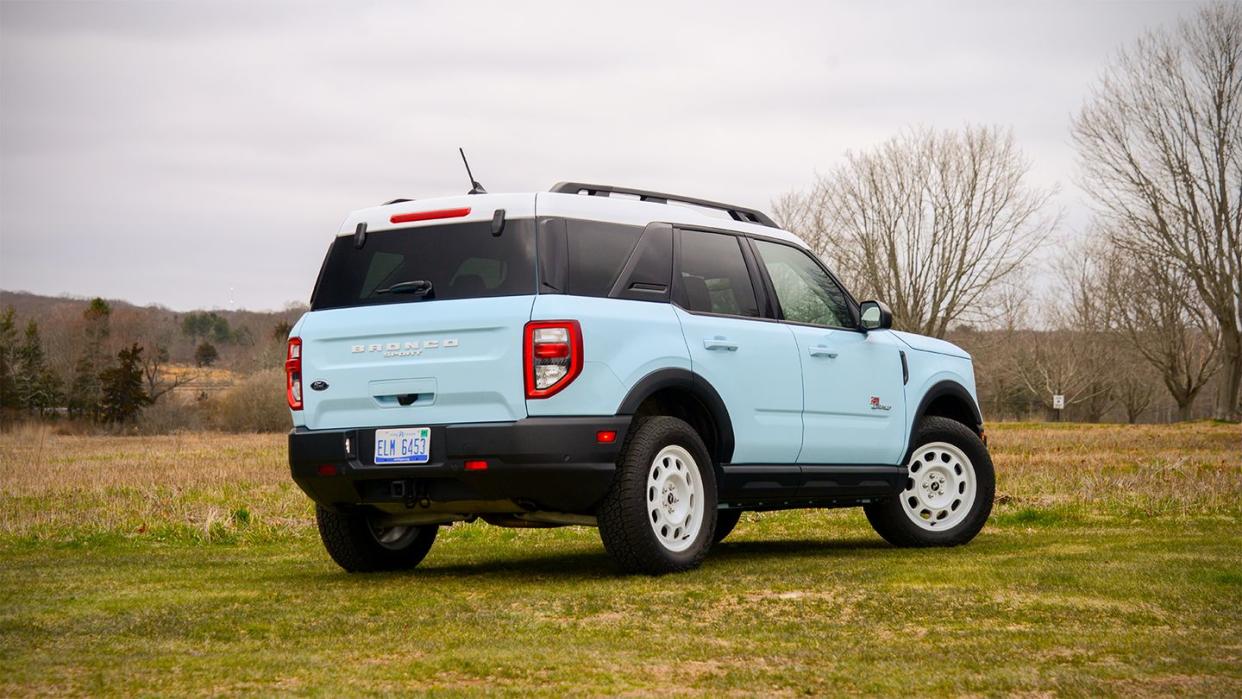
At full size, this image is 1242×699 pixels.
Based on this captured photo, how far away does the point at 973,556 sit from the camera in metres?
8.70

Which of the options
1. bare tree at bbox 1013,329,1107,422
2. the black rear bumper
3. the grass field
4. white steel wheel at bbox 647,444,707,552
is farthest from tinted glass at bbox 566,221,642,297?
bare tree at bbox 1013,329,1107,422

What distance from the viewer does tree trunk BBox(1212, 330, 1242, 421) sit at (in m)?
49.3

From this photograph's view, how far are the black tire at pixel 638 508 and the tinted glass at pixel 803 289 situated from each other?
5.52 feet

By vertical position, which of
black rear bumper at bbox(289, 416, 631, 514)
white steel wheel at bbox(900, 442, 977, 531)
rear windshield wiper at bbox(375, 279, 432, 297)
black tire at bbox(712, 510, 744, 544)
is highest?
rear windshield wiper at bbox(375, 279, 432, 297)

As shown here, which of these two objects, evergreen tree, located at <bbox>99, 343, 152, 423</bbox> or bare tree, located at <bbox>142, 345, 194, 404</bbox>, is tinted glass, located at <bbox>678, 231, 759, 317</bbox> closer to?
evergreen tree, located at <bbox>99, 343, 152, 423</bbox>

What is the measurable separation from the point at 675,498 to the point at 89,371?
8316cm

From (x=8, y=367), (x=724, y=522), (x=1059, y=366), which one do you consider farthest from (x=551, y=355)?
(x=1059, y=366)

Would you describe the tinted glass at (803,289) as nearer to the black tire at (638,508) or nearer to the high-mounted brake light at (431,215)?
the black tire at (638,508)

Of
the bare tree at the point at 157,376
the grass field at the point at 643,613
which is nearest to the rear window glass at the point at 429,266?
the grass field at the point at 643,613

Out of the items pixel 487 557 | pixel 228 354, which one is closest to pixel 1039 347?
pixel 228 354

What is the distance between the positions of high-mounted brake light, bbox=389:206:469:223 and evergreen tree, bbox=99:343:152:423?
7235cm

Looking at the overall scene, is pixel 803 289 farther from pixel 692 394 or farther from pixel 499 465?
pixel 499 465

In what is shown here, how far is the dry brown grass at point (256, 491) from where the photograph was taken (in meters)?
12.1

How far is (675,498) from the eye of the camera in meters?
7.80
